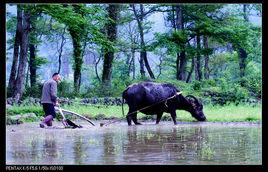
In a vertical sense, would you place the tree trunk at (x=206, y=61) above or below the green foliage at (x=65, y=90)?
above

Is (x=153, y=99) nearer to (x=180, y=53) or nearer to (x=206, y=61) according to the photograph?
(x=180, y=53)

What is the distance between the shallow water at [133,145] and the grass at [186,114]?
340 centimetres

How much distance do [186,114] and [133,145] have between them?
12.3 meters

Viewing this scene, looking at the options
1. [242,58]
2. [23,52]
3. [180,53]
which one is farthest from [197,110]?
[242,58]

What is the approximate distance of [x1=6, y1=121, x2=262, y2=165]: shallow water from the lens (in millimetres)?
12516

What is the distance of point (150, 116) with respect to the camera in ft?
87.2

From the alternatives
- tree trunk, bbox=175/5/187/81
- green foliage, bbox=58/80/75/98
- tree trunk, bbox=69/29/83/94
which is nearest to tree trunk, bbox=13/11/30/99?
green foliage, bbox=58/80/75/98

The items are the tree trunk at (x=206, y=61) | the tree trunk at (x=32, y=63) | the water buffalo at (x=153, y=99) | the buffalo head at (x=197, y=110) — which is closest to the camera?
the water buffalo at (x=153, y=99)

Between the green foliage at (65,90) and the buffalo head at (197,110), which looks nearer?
the buffalo head at (197,110)

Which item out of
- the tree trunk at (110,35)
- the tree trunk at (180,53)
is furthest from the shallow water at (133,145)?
the tree trunk at (180,53)

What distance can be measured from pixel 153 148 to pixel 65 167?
3335 mm

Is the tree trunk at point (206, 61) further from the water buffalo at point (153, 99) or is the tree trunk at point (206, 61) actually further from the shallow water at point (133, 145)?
the shallow water at point (133, 145)

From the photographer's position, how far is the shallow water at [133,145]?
12.5 meters

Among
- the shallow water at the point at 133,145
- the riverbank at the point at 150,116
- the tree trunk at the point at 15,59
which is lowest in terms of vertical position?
the shallow water at the point at 133,145
